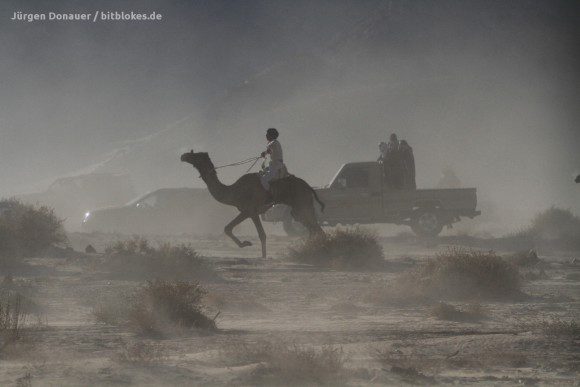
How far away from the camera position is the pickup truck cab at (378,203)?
24.8 metres

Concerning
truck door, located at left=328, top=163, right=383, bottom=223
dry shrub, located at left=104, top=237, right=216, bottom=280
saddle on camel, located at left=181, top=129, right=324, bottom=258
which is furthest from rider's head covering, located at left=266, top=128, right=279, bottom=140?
truck door, located at left=328, top=163, right=383, bottom=223

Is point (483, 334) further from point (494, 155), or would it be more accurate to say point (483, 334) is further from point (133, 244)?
point (494, 155)

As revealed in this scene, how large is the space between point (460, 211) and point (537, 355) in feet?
57.5

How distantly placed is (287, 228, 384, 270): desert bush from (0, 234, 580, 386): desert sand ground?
2274 millimetres

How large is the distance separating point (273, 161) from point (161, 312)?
26.3 feet

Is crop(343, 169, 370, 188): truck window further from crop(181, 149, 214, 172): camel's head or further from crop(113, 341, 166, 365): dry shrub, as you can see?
crop(113, 341, 166, 365): dry shrub

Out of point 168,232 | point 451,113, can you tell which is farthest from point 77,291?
point 451,113

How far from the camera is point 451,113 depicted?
85062mm

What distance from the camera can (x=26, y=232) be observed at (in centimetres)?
1884

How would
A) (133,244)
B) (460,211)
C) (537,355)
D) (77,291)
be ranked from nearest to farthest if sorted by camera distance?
(537,355) < (77,291) < (133,244) < (460,211)

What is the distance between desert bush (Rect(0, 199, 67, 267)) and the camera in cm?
1766

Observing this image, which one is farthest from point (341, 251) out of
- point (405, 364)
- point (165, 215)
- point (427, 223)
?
point (165, 215)

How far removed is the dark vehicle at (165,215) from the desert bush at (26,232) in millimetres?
10489

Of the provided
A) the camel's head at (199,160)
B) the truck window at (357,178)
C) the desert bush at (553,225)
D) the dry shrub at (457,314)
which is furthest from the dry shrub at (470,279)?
the desert bush at (553,225)
